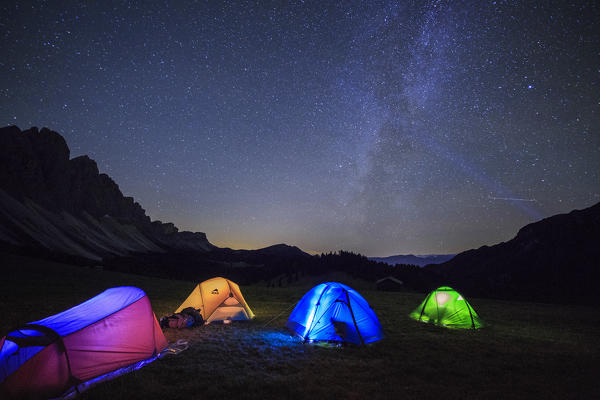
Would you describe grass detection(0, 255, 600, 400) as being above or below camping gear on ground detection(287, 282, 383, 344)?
below

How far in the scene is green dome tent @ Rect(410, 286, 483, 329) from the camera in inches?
499

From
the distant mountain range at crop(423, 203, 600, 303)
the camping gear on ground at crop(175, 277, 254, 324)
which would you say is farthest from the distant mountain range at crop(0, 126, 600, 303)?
the camping gear on ground at crop(175, 277, 254, 324)

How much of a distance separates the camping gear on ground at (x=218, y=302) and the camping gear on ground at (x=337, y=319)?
120 inches

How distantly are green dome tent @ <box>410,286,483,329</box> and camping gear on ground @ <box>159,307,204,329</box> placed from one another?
33.3ft

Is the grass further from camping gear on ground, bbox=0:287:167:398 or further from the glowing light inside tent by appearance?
the glowing light inside tent

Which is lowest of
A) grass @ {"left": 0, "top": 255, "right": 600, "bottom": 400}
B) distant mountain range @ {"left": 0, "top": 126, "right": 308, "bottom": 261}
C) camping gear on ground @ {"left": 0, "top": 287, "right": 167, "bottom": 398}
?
grass @ {"left": 0, "top": 255, "right": 600, "bottom": 400}

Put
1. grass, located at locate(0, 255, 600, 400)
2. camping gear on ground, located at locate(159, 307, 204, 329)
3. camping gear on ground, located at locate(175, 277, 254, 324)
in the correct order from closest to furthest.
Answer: grass, located at locate(0, 255, 600, 400)
camping gear on ground, located at locate(159, 307, 204, 329)
camping gear on ground, located at locate(175, 277, 254, 324)

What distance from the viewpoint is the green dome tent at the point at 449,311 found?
1268 cm

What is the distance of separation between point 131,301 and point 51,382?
2.30 m

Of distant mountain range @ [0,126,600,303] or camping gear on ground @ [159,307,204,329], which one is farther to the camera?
distant mountain range @ [0,126,600,303]

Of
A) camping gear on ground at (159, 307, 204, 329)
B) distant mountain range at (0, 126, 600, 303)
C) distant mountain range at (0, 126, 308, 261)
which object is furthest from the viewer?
distant mountain range at (0, 126, 308, 261)

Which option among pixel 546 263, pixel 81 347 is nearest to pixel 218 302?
pixel 81 347

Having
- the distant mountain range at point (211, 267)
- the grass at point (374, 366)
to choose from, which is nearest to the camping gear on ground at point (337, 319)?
the grass at point (374, 366)

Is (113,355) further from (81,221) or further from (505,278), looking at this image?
(81,221)
